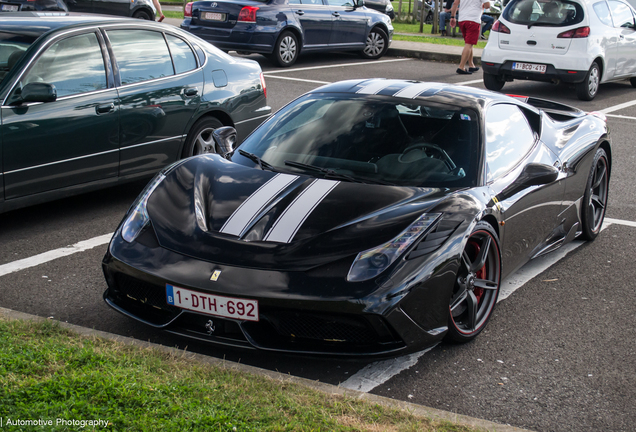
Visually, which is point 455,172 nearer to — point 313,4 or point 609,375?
point 609,375

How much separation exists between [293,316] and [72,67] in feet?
11.2

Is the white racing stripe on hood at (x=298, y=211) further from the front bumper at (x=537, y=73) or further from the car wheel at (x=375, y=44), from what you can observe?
the car wheel at (x=375, y=44)

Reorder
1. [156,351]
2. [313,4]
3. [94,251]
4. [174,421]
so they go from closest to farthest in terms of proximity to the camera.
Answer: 1. [174,421]
2. [156,351]
3. [94,251]
4. [313,4]

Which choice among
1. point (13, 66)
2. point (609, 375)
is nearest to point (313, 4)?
point (13, 66)

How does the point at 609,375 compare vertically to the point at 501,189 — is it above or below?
below

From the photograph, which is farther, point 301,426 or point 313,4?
point 313,4

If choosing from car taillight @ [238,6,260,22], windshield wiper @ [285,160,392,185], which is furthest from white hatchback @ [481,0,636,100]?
windshield wiper @ [285,160,392,185]

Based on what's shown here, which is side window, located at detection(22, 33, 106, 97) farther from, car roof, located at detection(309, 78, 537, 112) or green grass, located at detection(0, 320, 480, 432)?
green grass, located at detection(0, 320, 480, 432)

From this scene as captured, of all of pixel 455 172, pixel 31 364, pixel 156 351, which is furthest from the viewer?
pixel 455 172

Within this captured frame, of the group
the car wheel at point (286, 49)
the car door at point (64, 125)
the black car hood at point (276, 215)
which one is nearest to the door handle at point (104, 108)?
the car door at point (64, 125)

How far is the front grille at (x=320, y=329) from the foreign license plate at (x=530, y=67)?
997cm

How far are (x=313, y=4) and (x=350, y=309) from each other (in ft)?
42.5

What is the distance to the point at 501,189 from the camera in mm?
4199

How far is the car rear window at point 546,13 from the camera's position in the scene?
12086 millimetres
